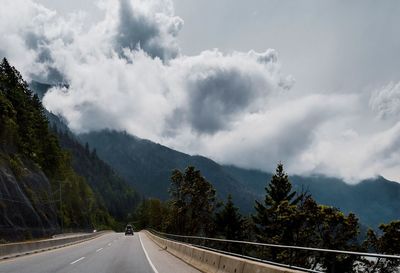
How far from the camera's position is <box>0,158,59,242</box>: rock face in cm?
5109

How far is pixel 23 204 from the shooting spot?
58.2 meters

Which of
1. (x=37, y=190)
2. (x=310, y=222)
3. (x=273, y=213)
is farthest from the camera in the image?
(x=37, y=190)

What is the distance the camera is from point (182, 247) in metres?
26.2

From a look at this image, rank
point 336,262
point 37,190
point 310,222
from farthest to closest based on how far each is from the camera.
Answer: point 37,190 < point 310,222 < point 336,262

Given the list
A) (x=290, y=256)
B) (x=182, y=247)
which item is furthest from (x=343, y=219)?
(x=290, y=256)

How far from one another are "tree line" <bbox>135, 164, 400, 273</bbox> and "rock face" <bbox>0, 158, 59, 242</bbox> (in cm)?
2603

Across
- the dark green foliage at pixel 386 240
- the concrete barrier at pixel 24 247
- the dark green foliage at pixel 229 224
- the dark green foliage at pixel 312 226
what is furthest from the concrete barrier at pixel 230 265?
the dark green foliage at pixel 229 224

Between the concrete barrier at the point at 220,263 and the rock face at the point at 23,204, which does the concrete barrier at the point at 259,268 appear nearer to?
the concrete barrier at the point at 220,263

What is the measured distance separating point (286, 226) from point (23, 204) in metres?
Answer: 32.6

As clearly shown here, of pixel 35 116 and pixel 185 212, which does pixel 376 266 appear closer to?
pixel 185 212

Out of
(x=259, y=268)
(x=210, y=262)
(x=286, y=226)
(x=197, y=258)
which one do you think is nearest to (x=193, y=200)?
(x=286, y=226)

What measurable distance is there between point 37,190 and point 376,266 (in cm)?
7409

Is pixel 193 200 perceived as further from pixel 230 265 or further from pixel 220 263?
pixel 230 265

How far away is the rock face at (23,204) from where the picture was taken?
51094mm
